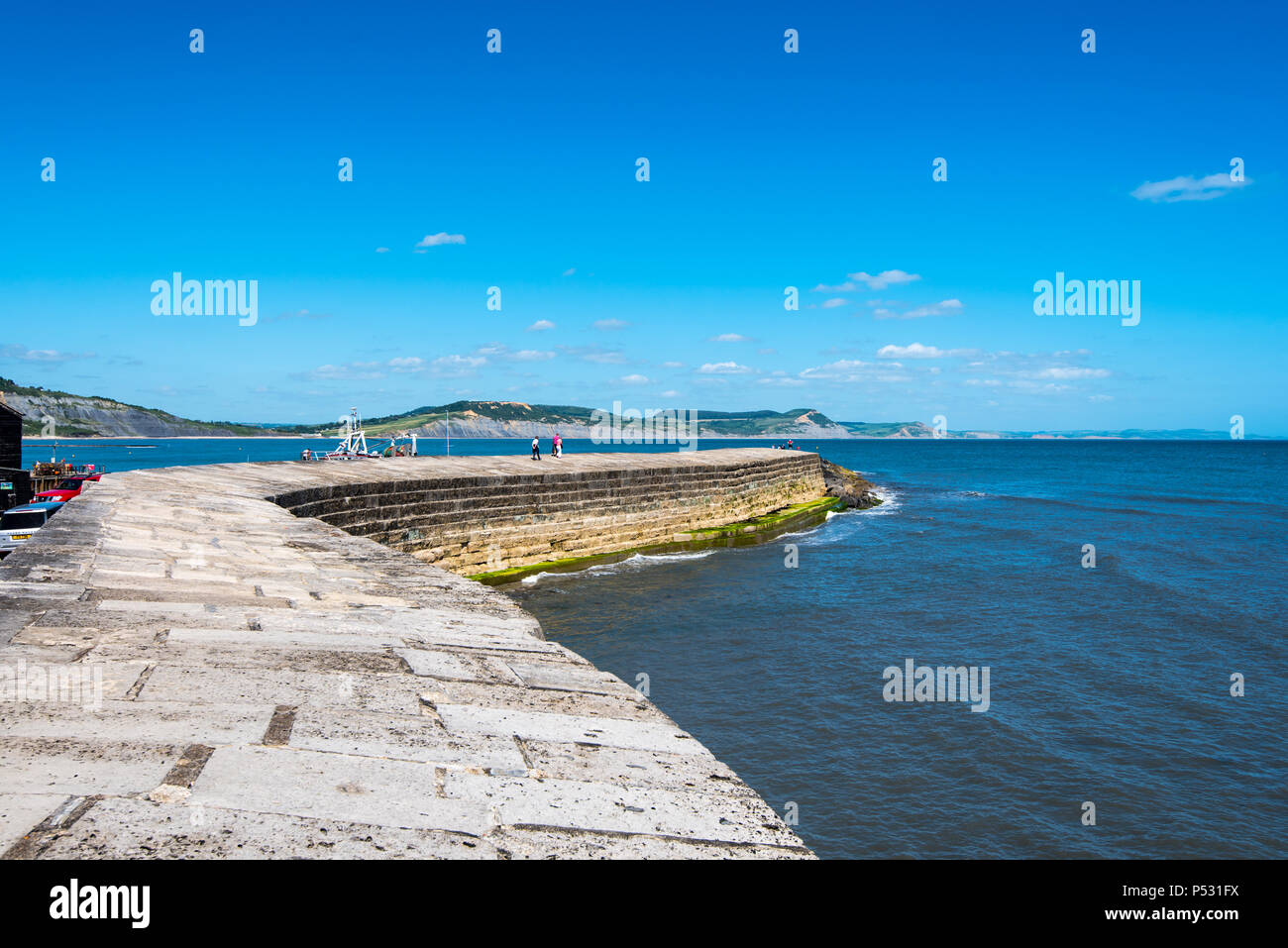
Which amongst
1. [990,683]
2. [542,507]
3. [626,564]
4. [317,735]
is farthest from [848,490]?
[317,735]

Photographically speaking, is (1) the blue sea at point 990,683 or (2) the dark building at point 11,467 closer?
(1) the blue sea at point 990,683

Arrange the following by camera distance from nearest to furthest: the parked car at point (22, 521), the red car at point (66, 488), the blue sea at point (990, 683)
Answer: the blue sea at point (990, 683)
the parked car at point (22, 521)
the red car at point (66, 488)

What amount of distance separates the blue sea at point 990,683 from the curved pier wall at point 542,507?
1.27 metres

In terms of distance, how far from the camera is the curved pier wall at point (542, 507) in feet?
48.5

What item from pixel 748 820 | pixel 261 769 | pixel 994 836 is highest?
pixel 261 769

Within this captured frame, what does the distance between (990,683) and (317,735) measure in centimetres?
1079

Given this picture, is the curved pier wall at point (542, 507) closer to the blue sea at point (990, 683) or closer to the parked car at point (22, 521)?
the blue sea at point (990, 683)

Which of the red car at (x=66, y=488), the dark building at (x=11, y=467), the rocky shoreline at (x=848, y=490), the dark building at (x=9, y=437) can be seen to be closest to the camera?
the red car at (x=66, y=488)

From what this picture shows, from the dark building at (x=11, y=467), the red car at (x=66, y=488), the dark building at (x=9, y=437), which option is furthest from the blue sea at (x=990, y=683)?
the dark building at (x=9, y=437)

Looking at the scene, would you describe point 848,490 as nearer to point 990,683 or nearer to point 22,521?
point 990,683
